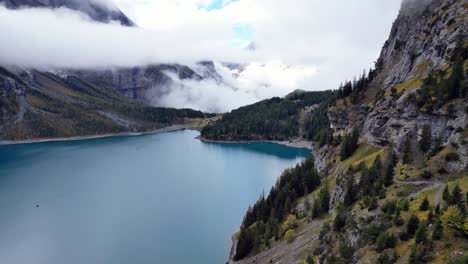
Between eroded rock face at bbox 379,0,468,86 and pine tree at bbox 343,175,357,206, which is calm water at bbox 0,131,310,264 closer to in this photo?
pine tree at bbox 343,175,357,206

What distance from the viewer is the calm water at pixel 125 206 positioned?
245ft

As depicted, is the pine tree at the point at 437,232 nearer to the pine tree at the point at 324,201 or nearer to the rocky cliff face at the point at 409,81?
the rocky cliff face at the point at 409,81

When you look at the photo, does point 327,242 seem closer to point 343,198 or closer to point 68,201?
point 343,198

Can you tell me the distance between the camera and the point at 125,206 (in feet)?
330

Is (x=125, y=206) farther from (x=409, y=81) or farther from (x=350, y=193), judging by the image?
(x=409, y=81)

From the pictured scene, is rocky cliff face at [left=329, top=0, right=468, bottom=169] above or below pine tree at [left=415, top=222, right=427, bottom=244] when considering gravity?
above

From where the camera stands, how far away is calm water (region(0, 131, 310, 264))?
245ft

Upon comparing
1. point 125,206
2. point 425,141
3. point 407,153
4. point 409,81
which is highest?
point 409,81

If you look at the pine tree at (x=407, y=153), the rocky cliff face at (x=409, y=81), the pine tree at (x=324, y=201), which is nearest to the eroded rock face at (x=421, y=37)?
the rocky cliff face at (x=409, y=81)

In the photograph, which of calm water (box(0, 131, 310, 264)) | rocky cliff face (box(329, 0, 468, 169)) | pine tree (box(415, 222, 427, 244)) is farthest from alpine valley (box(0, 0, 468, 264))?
calm water (box(0, 131, 310, 264))

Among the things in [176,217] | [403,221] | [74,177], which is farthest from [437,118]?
[74,177]

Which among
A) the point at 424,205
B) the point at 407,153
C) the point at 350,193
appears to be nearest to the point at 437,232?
the point at 424,205

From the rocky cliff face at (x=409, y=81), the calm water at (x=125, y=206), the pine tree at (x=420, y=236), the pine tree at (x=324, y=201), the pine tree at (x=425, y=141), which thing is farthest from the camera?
the calm water at (x=125, y=206)

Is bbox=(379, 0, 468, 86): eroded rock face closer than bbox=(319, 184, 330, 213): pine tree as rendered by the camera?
No
